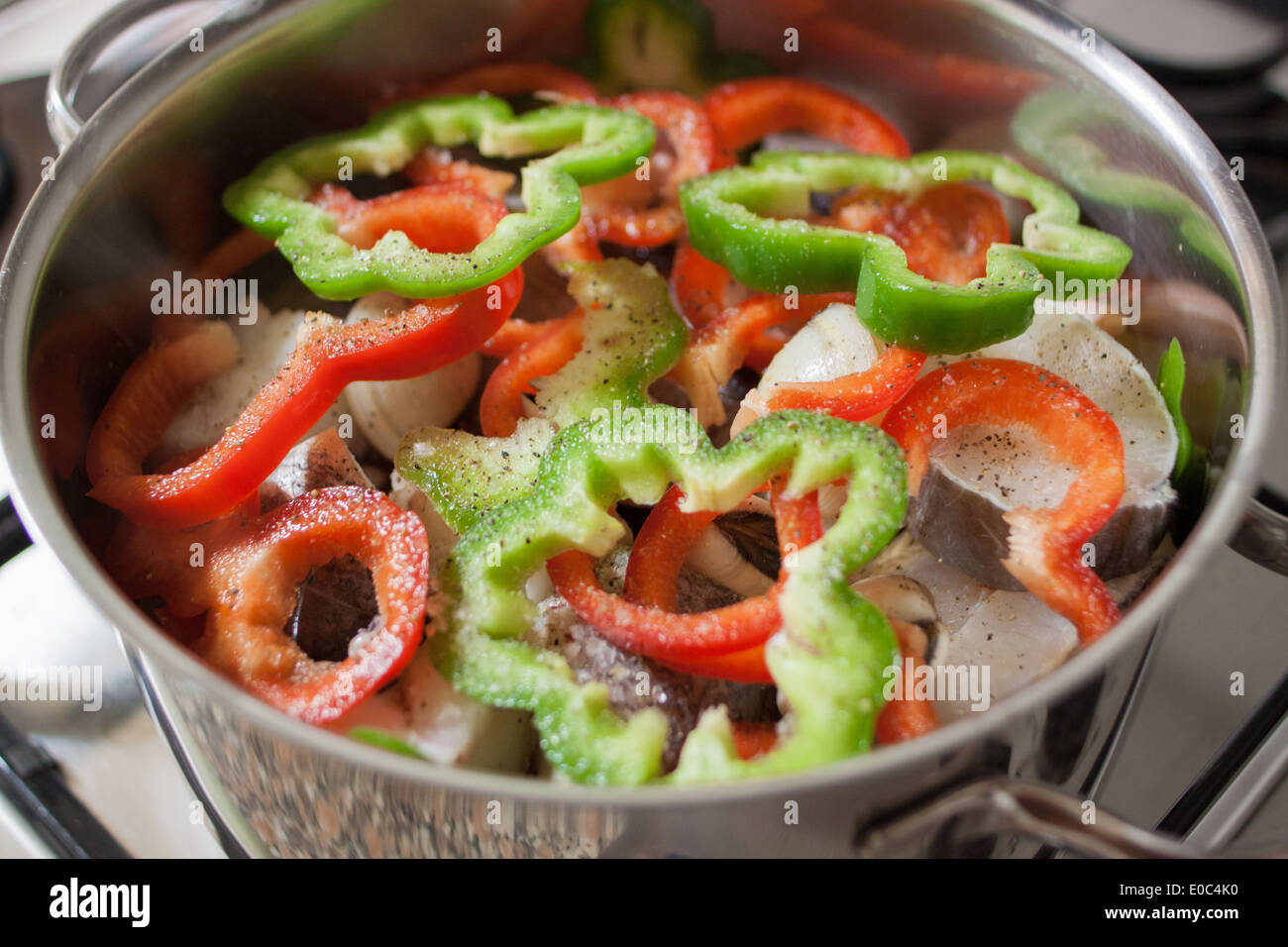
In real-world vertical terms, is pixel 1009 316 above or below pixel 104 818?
above

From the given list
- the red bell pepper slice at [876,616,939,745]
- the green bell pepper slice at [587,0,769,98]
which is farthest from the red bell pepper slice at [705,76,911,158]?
the red bell pepper slice at [876,616,939,745]

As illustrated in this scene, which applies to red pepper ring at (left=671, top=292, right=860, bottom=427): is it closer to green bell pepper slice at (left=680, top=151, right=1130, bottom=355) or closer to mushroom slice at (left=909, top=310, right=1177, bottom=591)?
green bell pepper slice at (left=680, top=151, right=1130, bottom=355)

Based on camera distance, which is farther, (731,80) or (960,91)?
(731,80)

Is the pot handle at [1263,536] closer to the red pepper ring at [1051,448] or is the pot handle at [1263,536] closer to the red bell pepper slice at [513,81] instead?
the red pepper ring at [1051,448]

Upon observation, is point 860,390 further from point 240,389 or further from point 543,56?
point 543,56

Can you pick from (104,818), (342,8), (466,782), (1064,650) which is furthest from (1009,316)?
(104,818)

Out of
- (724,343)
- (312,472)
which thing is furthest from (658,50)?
(312,472)
